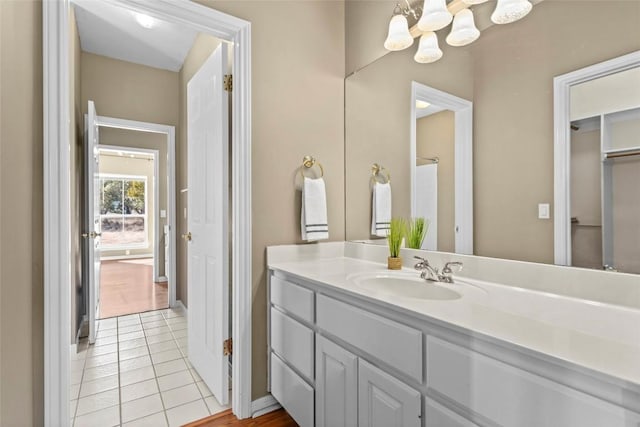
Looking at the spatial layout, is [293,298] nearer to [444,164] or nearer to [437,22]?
[444,164]

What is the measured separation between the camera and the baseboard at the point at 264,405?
1.75 metres

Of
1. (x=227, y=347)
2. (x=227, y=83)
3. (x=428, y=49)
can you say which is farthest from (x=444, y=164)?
(x=227, y=347)

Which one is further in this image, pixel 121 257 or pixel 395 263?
pixel 121 257

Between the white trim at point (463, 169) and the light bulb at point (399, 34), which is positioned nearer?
the white trim at point (463, 169)

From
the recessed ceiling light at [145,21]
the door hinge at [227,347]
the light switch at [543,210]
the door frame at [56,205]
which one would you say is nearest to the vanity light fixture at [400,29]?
the light switch at [543,210]

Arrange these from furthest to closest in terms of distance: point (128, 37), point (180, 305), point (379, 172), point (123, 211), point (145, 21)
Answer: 1. point (123, 211)
2. point (180, 305)
3. point (128, 37)
4. point (145, 21)
5. point (379, 172)

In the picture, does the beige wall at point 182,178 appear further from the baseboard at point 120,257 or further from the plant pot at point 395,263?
the baseboard at point 120,257

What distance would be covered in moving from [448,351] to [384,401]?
1.13 ft

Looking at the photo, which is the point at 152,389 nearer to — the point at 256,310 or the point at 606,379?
the point at 256,310

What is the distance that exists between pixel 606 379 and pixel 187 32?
139 inches

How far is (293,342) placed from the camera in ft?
5.04

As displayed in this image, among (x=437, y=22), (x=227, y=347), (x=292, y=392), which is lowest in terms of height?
(x=292, y=392)

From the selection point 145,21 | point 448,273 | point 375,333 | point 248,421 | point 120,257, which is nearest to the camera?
point 375,333

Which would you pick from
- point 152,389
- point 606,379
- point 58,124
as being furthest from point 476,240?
point 152,389
